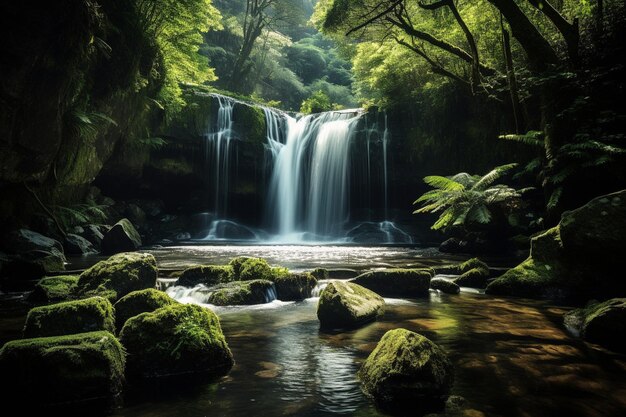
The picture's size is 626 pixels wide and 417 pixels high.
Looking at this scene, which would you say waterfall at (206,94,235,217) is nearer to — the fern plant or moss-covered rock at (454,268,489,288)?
the fern plant

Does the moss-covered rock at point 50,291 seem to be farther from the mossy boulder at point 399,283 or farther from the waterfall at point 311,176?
the waterfall at point 311,176

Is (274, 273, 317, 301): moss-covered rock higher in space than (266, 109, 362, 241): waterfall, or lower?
lower

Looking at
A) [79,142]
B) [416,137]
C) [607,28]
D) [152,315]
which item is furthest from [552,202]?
[79,142]

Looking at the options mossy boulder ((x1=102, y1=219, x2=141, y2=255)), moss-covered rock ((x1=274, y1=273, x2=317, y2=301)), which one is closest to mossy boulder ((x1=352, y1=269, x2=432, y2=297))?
moss-covered rock ((x1=274, y1=273, x2=317, y2=301))

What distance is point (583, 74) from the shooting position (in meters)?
9.27

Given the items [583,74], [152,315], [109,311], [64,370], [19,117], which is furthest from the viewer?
[583,74]

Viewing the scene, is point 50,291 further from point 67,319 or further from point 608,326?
point 608,326

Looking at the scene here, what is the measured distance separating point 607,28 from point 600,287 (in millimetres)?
7641

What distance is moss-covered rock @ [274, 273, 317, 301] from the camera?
659cm

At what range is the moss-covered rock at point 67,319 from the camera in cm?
360

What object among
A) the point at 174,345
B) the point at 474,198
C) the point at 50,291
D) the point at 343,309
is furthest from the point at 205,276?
the point at 474,198

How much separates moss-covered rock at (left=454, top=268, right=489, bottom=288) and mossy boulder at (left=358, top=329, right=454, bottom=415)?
470 centimetres

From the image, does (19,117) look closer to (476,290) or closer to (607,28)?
(476,290)

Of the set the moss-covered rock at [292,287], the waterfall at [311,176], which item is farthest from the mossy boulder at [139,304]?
the waterfall at [311,176]
